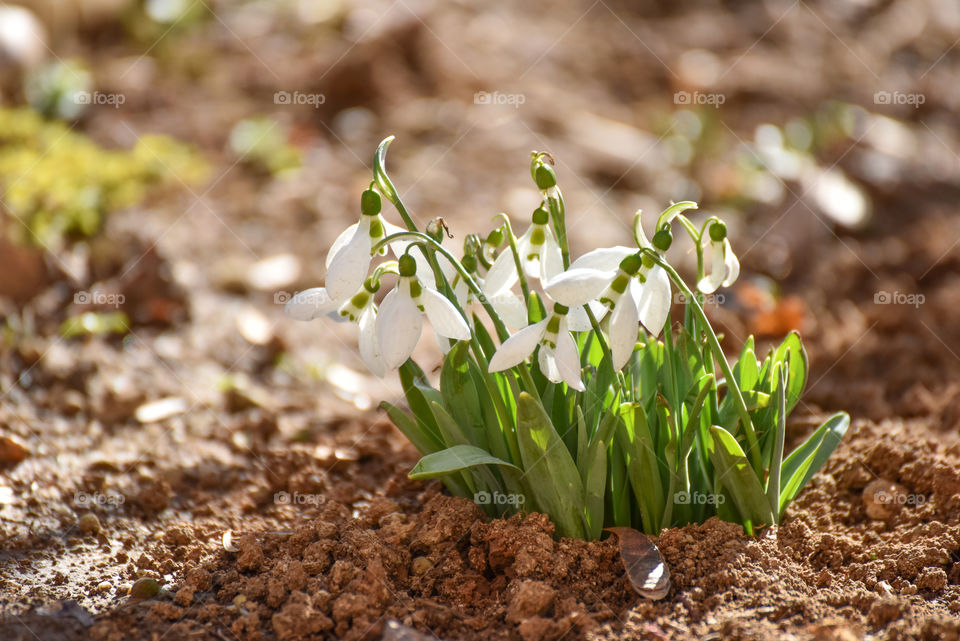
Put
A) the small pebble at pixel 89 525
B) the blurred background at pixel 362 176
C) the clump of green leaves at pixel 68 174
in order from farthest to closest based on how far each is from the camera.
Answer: the clump of green leaves at pixel 68 174, the blurred background at pixel 362 176, the small pebble at pixel 89 525

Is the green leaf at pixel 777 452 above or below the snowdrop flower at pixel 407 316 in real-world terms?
below

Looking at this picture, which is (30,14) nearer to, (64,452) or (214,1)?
(214,1)

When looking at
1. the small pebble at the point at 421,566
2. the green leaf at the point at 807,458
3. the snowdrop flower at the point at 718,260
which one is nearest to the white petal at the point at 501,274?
the snowdrop flower at the point at 718,260

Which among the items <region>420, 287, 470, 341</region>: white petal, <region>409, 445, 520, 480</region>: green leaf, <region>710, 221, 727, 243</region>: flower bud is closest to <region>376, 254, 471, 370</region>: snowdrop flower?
<region>420, 287, 470, 341</region>: white petal

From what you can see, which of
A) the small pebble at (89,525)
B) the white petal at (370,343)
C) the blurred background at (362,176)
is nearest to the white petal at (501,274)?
the white petal at (370,343)

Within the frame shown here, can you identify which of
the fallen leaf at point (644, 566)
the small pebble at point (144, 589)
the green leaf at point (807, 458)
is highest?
the green leaf at point (807, 458)

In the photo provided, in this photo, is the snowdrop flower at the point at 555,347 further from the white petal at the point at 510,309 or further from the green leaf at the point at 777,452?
the green leaf at the point at 777,452

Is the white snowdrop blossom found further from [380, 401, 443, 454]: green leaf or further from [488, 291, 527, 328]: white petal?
[380, 401, 443, 454]: green leaf

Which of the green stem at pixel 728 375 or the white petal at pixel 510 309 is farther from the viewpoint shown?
the white petal at pixel 510 309

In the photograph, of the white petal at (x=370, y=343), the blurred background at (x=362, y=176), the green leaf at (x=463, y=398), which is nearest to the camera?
the white petal at (x=370, y=343)
